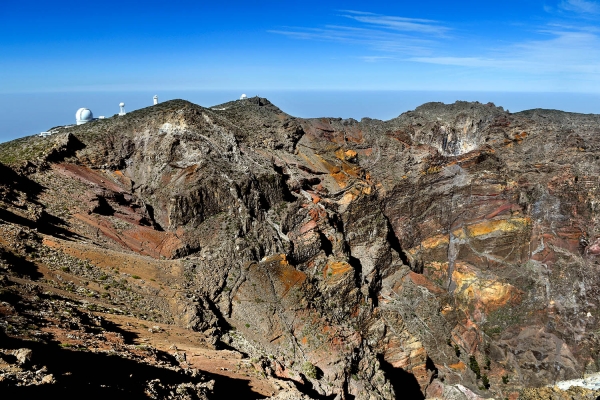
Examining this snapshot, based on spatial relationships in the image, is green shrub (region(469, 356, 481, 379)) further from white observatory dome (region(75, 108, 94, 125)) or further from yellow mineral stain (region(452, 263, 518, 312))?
white observatory dome (region(75, 108, 94, 125))

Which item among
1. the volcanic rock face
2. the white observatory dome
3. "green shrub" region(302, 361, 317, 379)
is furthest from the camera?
the white observatory dome

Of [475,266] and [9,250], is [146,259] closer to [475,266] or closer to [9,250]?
[9,250]

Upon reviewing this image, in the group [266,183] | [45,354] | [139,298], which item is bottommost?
[139,298]

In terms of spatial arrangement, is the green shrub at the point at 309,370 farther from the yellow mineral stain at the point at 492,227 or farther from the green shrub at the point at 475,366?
the yellow mineral stain at the point at 492,227

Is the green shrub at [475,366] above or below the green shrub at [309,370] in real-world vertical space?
below

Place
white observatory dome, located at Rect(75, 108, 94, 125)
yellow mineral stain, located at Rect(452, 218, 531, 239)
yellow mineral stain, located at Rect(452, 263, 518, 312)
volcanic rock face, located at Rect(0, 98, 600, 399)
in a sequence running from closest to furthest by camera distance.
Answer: volcanic rock face, located at Rect(0, 98, 600, 399), yellow mineral stain, located at Rect(452, 263, 518, 312), yellow mineral stain, located at Rect(452, 218, 531, 239), white observatory dome, located at Rect(75, 108, 94, 125)

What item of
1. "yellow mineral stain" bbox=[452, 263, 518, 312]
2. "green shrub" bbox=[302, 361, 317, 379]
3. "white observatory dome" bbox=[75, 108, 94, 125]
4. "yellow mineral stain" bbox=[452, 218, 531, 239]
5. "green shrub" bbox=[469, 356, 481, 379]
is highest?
"white observatory dome" bbox=[75, 108, 94, 125]

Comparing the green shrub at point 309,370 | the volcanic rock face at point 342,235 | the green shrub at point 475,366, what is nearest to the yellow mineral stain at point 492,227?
the volcanic rock face at point 342,235

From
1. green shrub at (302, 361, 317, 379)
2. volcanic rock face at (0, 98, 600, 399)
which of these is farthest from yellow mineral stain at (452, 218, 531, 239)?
green shrub at (302, 361, 317, 379)

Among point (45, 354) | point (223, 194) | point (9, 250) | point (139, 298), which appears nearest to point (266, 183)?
point (223, 194)
